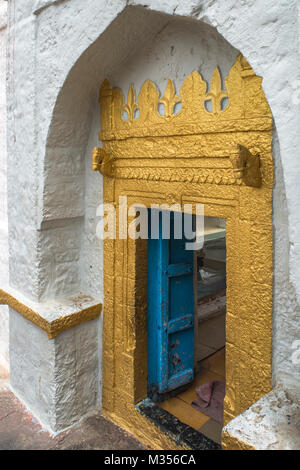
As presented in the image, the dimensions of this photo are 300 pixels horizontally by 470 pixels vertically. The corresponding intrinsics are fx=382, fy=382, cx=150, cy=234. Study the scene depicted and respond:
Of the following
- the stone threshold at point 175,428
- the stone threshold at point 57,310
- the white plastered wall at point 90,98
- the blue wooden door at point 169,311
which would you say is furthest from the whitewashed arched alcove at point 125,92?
the stone threshold at point 175,428

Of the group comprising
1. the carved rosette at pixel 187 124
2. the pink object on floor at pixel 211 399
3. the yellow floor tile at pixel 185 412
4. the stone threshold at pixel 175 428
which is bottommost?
the yellow floor tile at pixel 185 412

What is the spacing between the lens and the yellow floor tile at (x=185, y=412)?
9.58ft

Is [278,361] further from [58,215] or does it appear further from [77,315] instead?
[58,215]

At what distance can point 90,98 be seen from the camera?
9.22ft

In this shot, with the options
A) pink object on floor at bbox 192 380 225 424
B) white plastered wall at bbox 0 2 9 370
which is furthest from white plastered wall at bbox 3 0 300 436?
pink object on floor at bbox 192 380 225 424

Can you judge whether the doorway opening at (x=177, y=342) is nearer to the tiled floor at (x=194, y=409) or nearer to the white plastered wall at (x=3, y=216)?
the tiled floor at (x=194, y=409)

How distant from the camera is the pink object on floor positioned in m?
3.01

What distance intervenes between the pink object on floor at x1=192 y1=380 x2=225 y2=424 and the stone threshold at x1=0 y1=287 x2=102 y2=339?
3.64ft

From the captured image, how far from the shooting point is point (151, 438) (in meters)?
2.70

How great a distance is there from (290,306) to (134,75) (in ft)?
5.80

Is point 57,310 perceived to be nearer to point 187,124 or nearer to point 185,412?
point 185,412

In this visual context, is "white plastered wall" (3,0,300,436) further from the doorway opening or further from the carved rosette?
the doorway opening

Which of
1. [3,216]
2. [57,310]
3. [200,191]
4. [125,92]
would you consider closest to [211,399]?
[57,310]

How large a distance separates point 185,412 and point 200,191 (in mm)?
1855
